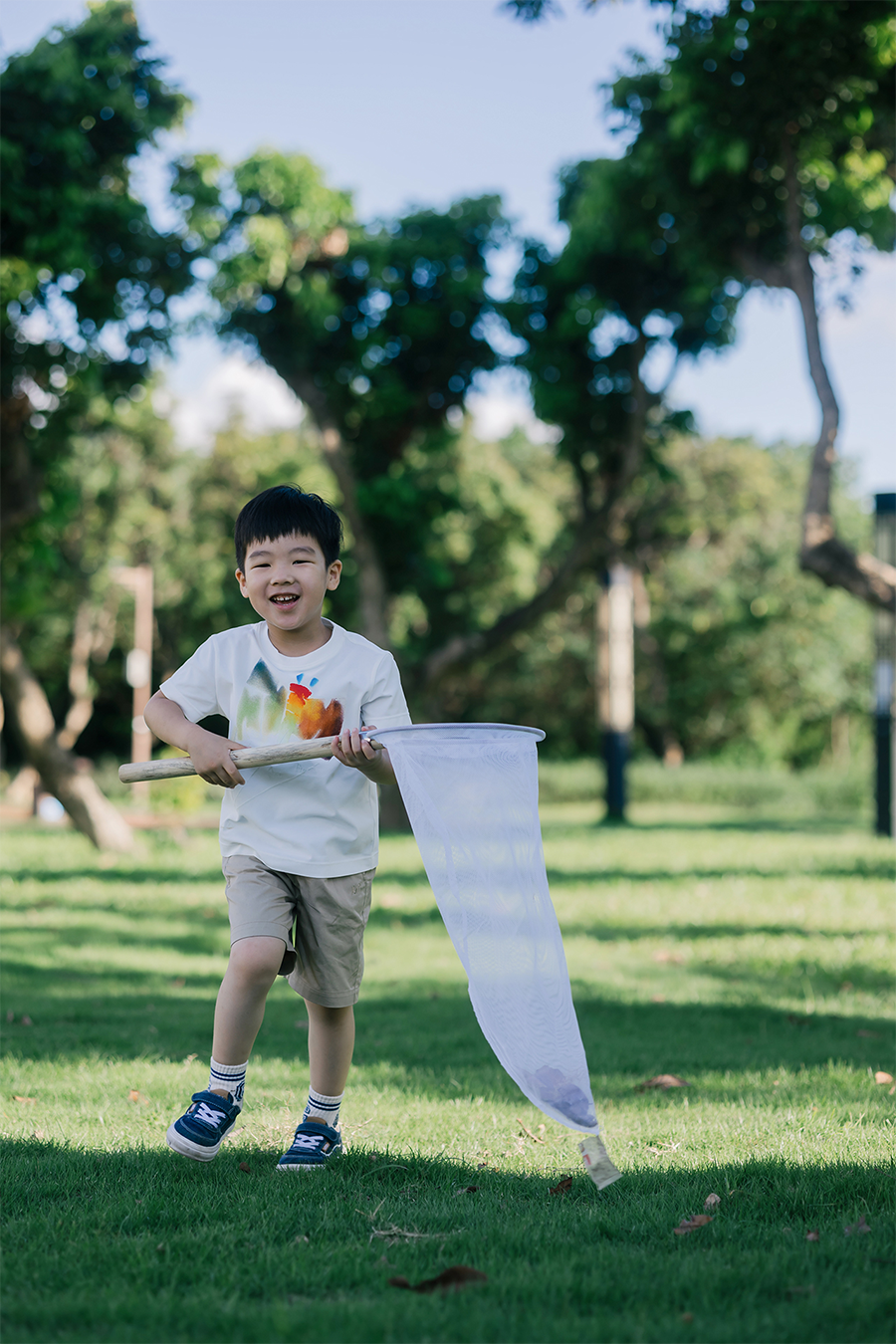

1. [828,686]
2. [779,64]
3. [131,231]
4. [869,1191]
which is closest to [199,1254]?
[869,1191]

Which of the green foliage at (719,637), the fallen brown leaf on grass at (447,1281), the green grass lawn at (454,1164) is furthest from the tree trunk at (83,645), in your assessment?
the fallen brown leaf on grass at (447,1281)

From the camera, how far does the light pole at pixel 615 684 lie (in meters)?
23.0

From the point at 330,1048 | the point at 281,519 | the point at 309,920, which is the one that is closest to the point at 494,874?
the point at 309,920

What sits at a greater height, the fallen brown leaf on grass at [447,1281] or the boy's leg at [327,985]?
the boy's leg at [327,985]

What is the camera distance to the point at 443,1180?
3.39 m

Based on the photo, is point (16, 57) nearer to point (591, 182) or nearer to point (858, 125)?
point (591, 182)

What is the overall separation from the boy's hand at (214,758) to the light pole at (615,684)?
1987 centimetres

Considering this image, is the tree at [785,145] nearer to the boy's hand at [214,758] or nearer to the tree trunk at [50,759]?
the tree trunk at [50,759]

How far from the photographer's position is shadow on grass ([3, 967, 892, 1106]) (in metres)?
5.23

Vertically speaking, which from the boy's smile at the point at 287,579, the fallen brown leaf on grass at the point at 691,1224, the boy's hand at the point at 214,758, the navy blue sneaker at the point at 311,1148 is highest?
the boy's smile at the point at 287,579

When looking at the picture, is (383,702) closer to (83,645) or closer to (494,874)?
(494,874)

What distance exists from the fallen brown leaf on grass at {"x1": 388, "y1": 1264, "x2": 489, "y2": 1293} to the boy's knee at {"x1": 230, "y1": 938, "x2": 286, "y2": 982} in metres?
1.01

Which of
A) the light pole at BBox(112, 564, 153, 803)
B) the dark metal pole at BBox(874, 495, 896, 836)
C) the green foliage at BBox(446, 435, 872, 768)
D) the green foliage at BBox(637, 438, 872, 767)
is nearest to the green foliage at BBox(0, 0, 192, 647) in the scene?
the dark metal pole at BBox(874, 495, 896, 836)

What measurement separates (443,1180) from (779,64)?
12.6 metres
